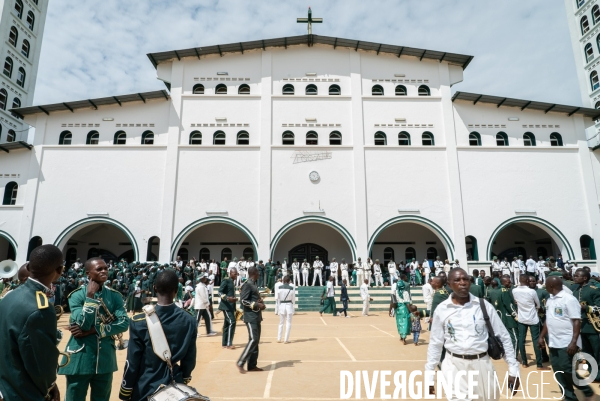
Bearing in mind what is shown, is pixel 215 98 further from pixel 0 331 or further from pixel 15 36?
pixel 0 331

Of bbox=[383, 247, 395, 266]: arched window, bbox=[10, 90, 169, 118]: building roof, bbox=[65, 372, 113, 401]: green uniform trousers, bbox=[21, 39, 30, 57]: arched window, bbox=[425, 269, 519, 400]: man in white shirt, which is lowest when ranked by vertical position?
bbox=[65, 372, 113, 401]: green uniform trousers

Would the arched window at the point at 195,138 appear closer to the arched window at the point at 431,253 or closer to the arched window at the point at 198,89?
the arched window at the point at 198,89

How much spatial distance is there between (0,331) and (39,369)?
0.36 m

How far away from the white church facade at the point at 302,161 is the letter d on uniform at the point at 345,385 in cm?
1522

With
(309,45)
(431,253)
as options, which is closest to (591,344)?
(431,253)

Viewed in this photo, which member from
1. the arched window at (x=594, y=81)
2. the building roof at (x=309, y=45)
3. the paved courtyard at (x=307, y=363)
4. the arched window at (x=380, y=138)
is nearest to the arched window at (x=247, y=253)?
the arched window at (x=380, y=138)

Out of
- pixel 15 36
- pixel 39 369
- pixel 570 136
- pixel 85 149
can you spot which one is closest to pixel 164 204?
pixel 85 149

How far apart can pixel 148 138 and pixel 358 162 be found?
40.8 ft

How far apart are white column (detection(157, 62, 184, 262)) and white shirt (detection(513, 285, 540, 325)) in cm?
1791

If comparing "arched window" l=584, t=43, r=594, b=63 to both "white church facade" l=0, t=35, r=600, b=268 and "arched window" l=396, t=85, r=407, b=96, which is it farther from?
"arched window" l=396, t=85, r=407, b=96

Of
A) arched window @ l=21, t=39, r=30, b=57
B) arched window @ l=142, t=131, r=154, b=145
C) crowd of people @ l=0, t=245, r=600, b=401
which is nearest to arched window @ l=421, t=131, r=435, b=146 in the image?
arched window @ l=142, t=131, r=154, b=145

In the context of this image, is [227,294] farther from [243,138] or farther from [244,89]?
[244,89]

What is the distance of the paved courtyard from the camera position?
5.74 m

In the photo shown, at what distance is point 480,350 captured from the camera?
3.49m
